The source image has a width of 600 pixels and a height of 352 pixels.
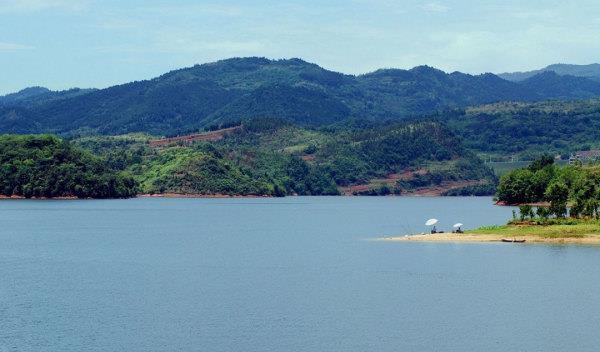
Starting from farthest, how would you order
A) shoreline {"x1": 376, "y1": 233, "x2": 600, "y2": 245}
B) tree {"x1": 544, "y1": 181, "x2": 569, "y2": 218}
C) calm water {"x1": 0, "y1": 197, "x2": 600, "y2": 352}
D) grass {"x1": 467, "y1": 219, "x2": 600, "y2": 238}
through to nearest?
tree {"x1": 544, "y1": 181, "x2": 569, "y2": 218} → grass {"x1": 467, "y1": 219, "x2": 600, "y2": 238} → shoreline {"x1": 376, "y1": 233, "x2": 600, "y2": 245} → calm water {"x1": 0, "y1": 197, "x2": 600, "y2": 352}

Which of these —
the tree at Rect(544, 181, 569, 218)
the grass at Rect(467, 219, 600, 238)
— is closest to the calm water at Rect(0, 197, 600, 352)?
the grass at Rect(467, 219, 600, 238)

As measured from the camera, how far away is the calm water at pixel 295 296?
7025 cm

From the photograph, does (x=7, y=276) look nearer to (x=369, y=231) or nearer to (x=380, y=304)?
(x=380, y=304)

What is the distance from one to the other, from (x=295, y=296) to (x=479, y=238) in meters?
A: 55.0

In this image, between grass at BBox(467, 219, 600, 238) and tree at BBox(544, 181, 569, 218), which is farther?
tree at BBox(544, 181, 569, 218)

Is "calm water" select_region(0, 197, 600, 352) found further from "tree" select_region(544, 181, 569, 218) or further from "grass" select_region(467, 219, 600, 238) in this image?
"tree" select_region(544, 181, 569, 218)

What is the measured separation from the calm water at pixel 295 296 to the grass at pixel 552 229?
5725 millimetres

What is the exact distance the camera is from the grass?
134125mm

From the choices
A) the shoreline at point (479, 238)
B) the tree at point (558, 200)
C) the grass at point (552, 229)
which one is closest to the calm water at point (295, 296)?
the shoreline at point (479, 238)

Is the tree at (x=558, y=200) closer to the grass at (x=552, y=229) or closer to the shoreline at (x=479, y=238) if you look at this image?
the grass at (x=552, y=229)

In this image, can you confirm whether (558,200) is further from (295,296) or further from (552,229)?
(295,296)

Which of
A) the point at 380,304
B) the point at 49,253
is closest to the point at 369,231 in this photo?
the point at 49,253

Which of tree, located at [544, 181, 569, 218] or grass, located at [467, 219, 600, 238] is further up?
Answer: tree, located at [544, 181, 569, 218]

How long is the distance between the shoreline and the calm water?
124 inches
